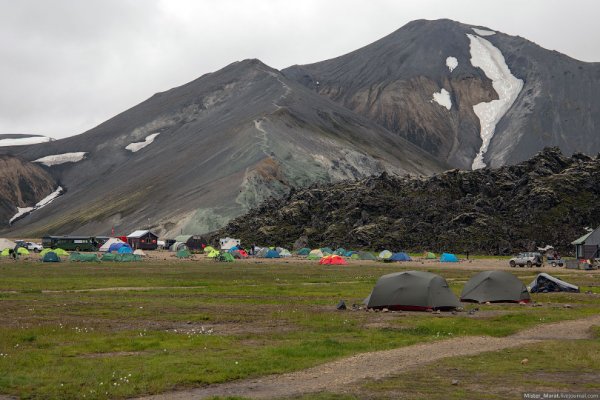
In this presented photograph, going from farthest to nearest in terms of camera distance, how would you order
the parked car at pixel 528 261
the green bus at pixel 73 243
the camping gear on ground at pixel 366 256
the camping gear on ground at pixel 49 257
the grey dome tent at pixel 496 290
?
the green bus at pixel 73 243 < the camping gear on ground at pixel 366 256 < the camping gear on ground at pixel 49 257 < the parked car at pixel 528 261 < the grey dome tent at pixel 496 290

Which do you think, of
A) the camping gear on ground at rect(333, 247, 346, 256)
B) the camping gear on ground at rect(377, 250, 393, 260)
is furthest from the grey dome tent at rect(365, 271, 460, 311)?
the camping gear on ground at rect(333, 247, 346, 256)

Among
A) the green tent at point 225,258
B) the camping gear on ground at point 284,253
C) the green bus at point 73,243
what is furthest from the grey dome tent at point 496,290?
the green bus at point 73,243

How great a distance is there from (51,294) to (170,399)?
32248mm

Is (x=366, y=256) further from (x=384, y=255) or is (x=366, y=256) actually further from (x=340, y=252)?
(x=340, y=252)

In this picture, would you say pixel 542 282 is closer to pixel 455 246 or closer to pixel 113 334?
pixel 113 334

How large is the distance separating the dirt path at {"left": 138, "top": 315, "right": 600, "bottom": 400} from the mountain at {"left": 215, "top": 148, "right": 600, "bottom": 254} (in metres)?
93.3

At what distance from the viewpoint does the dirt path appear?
59.2ft

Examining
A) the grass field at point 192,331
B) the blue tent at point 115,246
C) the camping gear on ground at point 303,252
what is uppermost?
the grass field at point 192,331

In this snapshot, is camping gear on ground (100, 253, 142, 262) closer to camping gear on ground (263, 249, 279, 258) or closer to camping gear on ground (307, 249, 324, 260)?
camping gear on ground (263, 249, 279, 258)

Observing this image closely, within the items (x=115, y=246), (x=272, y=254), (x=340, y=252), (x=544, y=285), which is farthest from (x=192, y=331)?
(x=115, y=246)

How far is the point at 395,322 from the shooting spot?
106 ft

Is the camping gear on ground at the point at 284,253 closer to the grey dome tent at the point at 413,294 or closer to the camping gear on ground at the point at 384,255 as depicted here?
the camping gear on ground at the point at 384,255

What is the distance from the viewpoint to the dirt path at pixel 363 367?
18047 mm

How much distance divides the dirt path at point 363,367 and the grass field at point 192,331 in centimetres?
71
